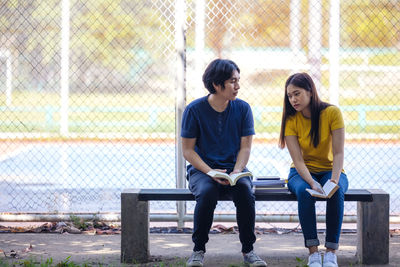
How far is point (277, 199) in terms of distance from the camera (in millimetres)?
4035

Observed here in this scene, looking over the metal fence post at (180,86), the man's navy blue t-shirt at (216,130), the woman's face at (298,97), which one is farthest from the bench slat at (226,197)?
the metal fence post at (180,86)

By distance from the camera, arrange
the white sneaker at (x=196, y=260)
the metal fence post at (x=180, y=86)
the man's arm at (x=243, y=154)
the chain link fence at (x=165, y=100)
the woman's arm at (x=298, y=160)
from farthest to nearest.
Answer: the chain link fence at (x=165, y=100) → the metal fence post at (x=180, y=86) → the man's arm at (x=243, y=154) → the woman's arm at (x=298, y=160) → the white sneaker at (x=196, y=260)

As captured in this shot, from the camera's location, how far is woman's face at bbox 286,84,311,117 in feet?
13.3

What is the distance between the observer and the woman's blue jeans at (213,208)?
3816 millimetres

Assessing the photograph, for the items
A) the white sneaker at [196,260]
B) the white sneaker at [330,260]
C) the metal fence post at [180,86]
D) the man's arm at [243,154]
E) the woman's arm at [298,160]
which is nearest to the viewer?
the white sneaker at [330,260]

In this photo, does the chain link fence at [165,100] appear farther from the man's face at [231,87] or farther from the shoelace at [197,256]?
the shoelace at [197,256]

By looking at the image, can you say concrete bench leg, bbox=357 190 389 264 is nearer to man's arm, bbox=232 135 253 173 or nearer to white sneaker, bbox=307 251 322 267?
white sneaker, bbox=307 251 322 267

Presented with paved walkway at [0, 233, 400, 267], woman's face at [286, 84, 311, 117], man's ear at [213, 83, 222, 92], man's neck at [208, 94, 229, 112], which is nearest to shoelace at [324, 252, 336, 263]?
paved walkway at [0, 233, 400, 267]

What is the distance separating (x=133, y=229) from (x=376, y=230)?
1.74 meters

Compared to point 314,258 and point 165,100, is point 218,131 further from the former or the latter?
point 165,100

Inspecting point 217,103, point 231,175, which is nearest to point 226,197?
point 231,175

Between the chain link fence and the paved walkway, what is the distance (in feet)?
2.35

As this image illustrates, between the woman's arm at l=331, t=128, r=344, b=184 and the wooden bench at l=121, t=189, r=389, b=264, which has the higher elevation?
the woman's arm at l=331, t=128, r=344, b=184

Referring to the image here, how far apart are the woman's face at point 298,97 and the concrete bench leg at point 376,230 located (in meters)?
0.79
